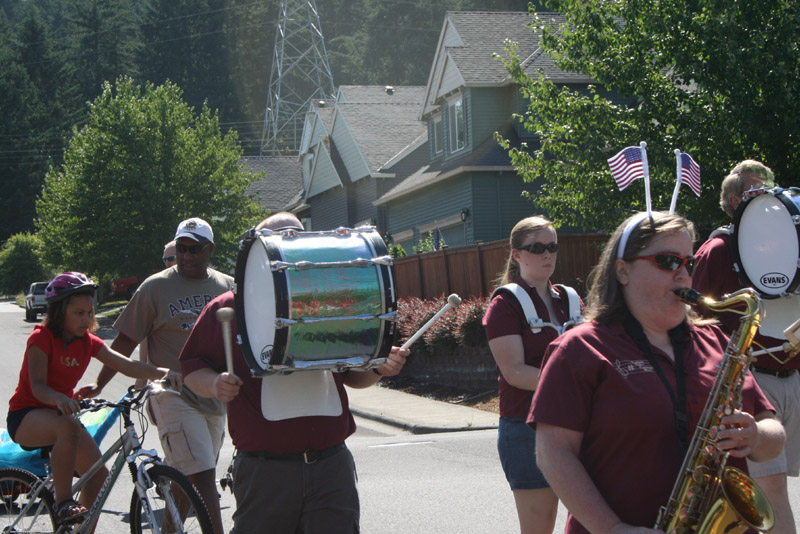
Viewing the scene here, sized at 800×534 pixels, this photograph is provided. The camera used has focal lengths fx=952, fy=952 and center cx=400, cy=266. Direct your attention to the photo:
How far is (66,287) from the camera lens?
19.8 feet

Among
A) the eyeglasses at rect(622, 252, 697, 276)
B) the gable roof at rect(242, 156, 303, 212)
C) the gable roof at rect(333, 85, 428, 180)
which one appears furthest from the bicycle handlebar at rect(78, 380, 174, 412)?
the gable roof at rect(242, 156, 303, 212)

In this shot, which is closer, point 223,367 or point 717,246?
point 223,367

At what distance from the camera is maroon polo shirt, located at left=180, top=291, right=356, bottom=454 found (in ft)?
13.1

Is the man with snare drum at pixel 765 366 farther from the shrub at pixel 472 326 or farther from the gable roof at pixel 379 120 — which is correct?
the gable roof at pixel 379 120

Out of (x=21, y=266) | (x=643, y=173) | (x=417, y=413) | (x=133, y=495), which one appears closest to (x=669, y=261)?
(x=643, y=173)

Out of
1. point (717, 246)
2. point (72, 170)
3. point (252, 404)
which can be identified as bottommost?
point (252, 404)

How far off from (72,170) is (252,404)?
34.8 meters

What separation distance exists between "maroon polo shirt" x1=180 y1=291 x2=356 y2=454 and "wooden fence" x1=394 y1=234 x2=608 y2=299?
1213 centimetres

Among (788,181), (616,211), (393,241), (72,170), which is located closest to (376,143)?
(393,241)

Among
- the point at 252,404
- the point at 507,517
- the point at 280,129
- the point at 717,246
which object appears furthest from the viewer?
the point at 280,129

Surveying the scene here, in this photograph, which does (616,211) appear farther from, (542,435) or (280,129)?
(280,129)

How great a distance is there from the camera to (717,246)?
4938 mm

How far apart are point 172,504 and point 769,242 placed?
3411 millimetres

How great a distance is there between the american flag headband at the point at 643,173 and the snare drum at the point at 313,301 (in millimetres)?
1149
